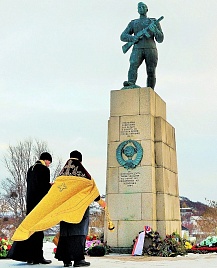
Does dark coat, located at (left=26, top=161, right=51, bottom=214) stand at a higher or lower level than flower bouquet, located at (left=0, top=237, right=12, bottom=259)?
higher

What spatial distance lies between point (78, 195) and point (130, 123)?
4508 mm

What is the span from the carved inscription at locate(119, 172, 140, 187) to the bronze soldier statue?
2535 millimetres

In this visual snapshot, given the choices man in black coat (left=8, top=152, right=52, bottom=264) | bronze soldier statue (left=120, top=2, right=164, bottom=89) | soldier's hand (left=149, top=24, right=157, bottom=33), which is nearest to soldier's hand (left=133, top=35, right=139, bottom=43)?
bronze soldier statue (left=120, top=2, right=164, bottom=89)

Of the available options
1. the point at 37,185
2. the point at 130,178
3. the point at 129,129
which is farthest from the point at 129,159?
the point at 37,185

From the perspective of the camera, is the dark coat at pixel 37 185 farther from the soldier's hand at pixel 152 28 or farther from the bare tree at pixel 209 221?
the bare tree at pixel 209 221

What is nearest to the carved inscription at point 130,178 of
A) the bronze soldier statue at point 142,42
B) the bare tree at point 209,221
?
the bronze soldier statue at point 142,42

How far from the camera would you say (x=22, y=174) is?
2781cm

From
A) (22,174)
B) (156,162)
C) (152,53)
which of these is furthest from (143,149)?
(22,174)

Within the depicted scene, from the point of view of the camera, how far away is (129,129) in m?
10.9

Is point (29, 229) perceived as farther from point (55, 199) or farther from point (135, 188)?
point (135, 188)

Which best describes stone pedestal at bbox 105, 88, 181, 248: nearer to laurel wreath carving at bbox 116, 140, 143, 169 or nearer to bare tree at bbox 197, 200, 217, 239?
laurel wreath carving at bbox 116, 140, 143, 169

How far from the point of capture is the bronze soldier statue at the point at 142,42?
11680 mm

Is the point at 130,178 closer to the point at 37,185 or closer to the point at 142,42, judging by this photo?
the point at 37,185

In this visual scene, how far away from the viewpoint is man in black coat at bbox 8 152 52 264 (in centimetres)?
702
